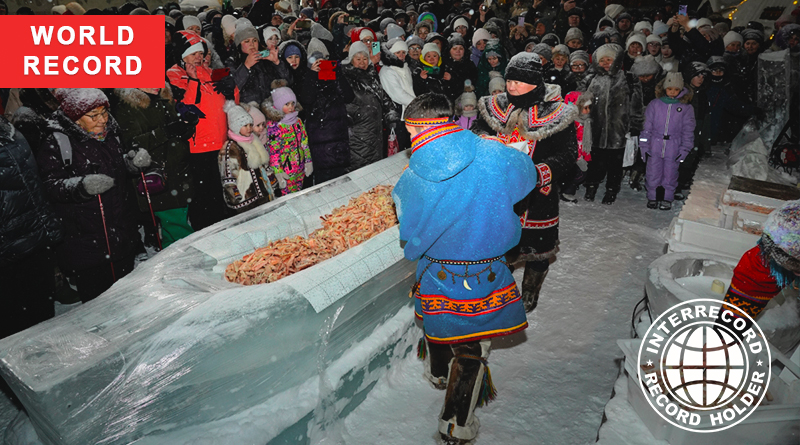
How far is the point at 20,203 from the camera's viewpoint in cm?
292

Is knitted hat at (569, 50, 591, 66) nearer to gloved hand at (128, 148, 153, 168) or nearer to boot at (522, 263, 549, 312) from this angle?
boot at (522, 263, 549, 312)

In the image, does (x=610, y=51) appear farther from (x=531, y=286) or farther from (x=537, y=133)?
(x=531, y=286)

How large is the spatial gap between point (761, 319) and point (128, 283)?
3447mm

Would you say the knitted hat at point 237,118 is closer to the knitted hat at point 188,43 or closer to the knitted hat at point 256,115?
the knitted hat at point 256,115

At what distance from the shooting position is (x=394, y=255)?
301 centimetres

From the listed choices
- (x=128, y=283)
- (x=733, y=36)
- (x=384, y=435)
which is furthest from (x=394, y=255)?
(x=733, y=36)

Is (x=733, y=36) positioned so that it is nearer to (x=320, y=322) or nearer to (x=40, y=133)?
(x=320, y=322)

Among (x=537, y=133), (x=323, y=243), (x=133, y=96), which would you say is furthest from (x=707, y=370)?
(x=133, y=96)

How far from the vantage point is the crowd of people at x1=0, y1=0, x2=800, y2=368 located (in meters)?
3.18

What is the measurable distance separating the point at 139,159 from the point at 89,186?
60cm

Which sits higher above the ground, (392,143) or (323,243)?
(392,143)

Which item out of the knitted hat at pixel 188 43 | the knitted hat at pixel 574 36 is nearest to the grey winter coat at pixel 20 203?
the knitted hat at pixel 188 43

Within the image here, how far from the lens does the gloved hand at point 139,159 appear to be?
11.9ft

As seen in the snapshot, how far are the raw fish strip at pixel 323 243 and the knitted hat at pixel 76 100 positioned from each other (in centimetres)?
138
